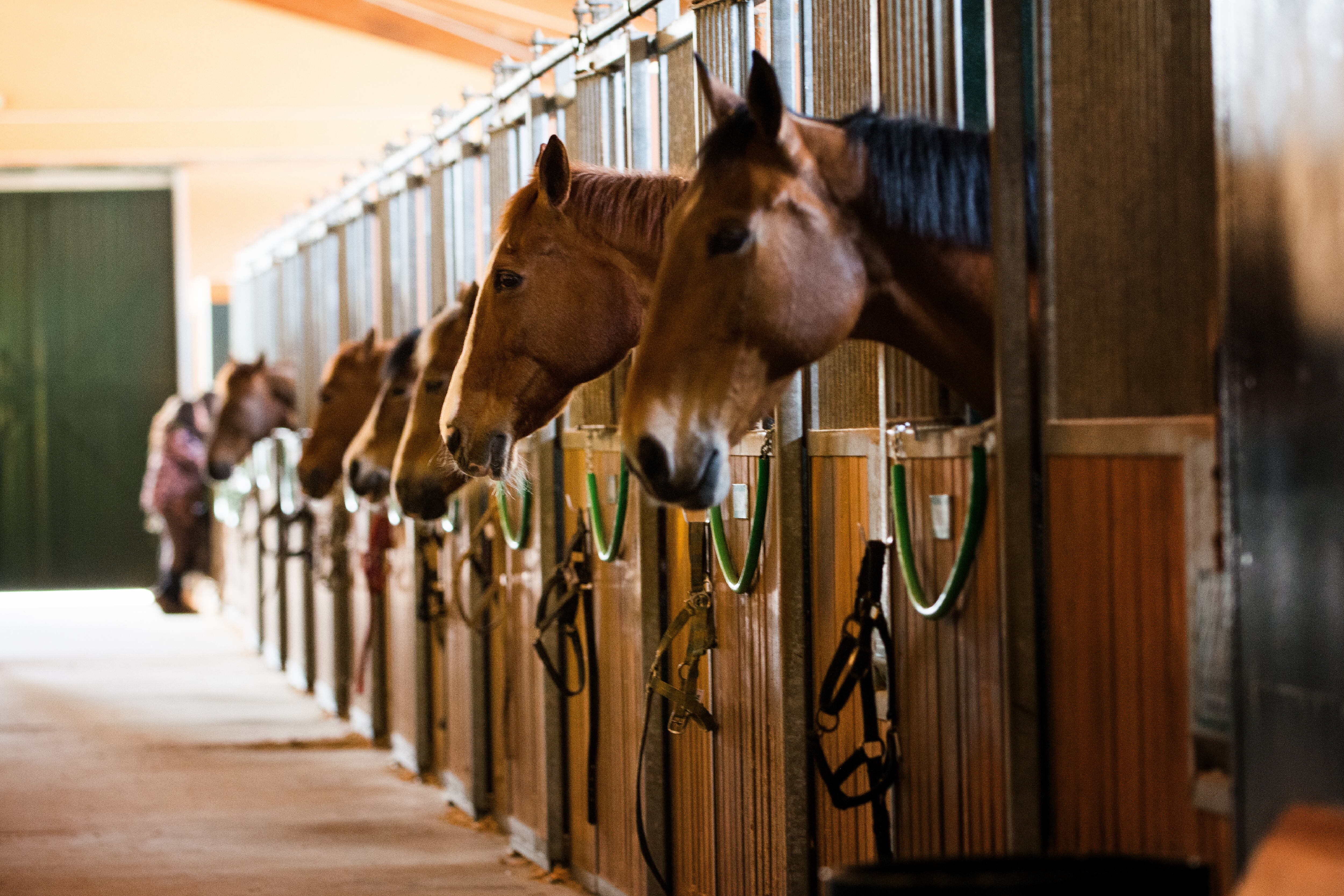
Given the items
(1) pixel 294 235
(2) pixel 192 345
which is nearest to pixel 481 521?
(1) pixel 294 235

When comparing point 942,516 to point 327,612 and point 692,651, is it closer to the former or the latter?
point 692,651

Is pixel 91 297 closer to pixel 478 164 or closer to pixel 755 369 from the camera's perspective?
pixel 478 164

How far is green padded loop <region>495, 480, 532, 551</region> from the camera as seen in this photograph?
416cm

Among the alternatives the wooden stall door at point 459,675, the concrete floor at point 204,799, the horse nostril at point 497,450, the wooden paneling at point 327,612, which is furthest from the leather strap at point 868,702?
the wooden paneling at point 327,612

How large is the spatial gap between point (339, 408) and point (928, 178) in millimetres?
4453

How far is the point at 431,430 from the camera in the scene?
4.25 metres

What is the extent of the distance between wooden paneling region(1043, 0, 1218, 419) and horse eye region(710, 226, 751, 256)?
1.22 feet

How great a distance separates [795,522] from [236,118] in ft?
34.3

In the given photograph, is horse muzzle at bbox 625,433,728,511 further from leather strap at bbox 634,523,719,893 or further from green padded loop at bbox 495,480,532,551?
green padded loop at bbox 495,480,532,551

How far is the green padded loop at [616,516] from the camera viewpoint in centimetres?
343

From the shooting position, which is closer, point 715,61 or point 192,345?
point 715,61

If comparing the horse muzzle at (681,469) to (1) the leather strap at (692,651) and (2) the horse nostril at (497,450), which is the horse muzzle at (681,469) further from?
(2) the horse nostril at (497,450)

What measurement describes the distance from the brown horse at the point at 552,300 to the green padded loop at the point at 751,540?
0.39 meters

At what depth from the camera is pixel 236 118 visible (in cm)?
1209
